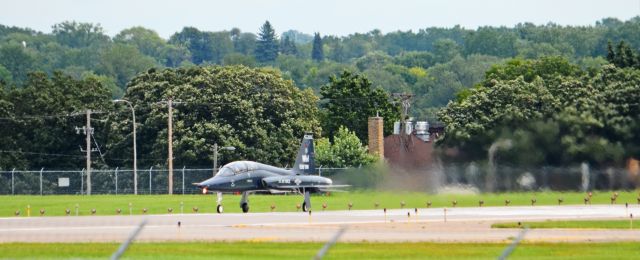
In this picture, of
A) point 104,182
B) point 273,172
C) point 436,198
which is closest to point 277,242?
point 436,198

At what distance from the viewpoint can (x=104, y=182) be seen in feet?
365

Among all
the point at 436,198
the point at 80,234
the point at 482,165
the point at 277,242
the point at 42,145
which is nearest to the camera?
the point at 277,242

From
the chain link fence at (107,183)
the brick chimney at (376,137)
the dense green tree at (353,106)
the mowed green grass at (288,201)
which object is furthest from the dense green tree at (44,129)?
the mowed green grass at (288,201)

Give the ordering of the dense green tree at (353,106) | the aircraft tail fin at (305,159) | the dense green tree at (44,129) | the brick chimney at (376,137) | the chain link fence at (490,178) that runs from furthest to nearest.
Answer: the dense green tree at (353,106)
the dense green tree at (44,129)
the brick chimney at (376,137)
the aircraft tail fin at (305,159)
the chain link fence at (490,178)

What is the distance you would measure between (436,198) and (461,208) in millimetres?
6272

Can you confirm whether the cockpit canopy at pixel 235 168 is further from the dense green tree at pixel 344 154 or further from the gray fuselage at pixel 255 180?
the dense green tree at pixel 344 154

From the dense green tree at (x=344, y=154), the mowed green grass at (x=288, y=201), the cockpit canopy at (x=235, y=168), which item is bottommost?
the mowed green grass at (x=288, y=201)

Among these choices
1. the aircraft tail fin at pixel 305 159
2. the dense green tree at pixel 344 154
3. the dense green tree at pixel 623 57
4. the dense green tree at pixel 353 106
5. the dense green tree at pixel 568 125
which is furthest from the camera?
the dense green tree at pixel 353 106

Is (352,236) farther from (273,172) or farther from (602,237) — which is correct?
(273,172)

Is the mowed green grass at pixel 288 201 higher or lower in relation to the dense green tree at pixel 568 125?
lower

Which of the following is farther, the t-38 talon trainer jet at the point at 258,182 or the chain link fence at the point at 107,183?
the chain link fence at the point at 107,183

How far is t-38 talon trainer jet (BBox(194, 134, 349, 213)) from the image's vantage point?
7125 centimetres

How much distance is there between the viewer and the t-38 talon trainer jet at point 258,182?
71.2 metres

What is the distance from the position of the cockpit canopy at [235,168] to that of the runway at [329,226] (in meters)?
2.42
